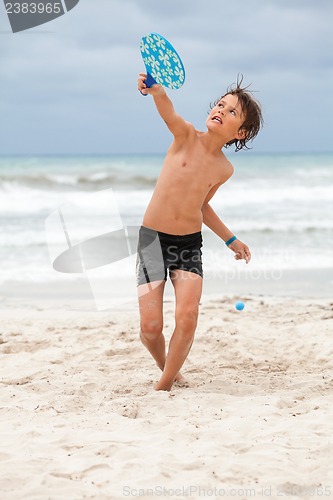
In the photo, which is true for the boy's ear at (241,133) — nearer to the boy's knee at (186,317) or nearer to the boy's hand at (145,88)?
the boy's hand at (145,88)

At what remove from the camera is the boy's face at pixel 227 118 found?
385 centimetres

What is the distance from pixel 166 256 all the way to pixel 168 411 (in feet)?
2.94

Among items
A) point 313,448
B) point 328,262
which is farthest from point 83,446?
point 328,262

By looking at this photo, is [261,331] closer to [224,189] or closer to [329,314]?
[329,314]

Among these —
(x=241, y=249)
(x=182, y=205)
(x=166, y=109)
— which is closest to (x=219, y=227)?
(x=241, y=249)

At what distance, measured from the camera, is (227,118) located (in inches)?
152

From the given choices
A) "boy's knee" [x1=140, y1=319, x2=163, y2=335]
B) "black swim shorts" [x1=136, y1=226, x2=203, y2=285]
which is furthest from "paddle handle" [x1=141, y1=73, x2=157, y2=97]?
"boy's knee" [x1=140, y1=319, x2=163, y2=335]

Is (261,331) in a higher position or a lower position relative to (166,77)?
lower

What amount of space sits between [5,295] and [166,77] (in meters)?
4.12

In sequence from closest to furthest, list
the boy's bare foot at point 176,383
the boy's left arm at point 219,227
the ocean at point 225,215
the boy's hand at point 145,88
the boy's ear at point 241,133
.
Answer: the boy's hand at point 145,88 → the boy's bare foot at point 176,383 → the boy's ear at point 241,133 → the boy's left arm at point 219,227 → the ocean at point 225,215

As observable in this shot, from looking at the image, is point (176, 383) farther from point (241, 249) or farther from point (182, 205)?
point (182, 205)

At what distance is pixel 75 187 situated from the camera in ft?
71.1

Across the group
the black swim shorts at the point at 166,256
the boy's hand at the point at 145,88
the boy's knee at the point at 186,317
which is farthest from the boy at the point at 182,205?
the boy's hand at the point at 145,88

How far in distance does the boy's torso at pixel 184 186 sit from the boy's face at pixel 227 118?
13cm
